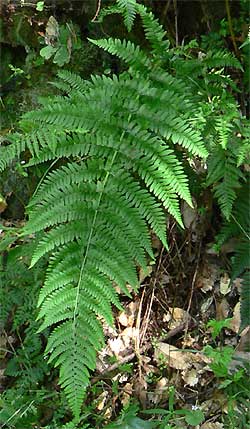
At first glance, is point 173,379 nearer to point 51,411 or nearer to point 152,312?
point 152,312

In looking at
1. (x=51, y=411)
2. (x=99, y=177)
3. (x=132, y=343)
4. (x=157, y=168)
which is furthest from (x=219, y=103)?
(x=51, y=411)

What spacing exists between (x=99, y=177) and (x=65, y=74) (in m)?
0.64

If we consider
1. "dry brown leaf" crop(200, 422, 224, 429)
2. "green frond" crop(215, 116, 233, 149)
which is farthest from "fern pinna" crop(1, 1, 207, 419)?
"dry brown leaf" crop(200, 422, 224, 429)

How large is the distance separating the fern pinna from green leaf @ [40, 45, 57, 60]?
89 centimetres

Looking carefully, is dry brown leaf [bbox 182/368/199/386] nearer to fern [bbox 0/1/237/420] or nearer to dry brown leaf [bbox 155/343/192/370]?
dry brown leaf [bbox 155/343/192/370]

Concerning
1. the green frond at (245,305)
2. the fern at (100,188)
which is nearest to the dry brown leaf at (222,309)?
the green frond at (245,305)

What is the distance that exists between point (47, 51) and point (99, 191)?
141 centimetres

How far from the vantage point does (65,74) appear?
10.1 ft

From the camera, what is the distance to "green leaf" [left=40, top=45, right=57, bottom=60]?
3760 mm

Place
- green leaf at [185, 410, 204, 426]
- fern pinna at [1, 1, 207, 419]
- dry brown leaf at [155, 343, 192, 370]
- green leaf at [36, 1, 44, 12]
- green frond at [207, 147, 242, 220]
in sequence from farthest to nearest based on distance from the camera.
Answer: green leaf at [36, 1, 44, 12]
dry brown leaf at [155, 343, 192, 370]
green frond at [207, 147, 242, 220]
green leaf at [185, 410, 204, 426]
fern pinna at [1, 1, 207, 419]

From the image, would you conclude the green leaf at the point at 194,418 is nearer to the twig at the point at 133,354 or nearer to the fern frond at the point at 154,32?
the twig at the point at 133,354

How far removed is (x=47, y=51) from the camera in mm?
3760

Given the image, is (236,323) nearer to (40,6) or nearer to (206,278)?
(206,278)

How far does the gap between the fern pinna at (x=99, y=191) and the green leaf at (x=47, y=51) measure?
35.0 inches
